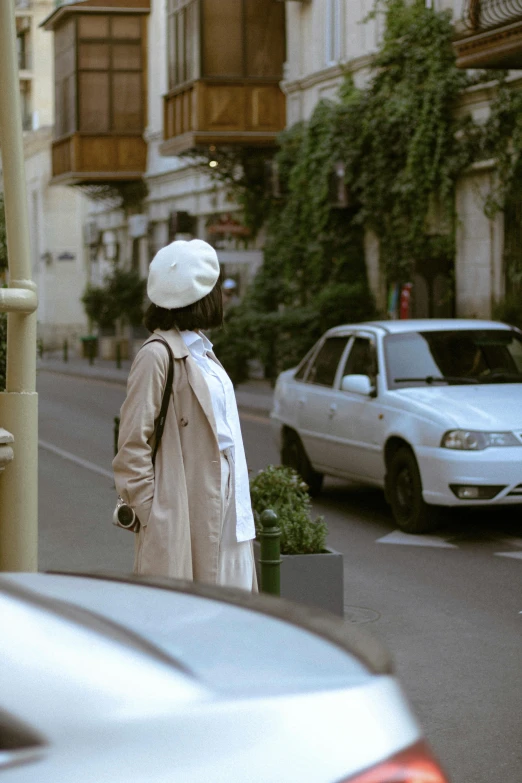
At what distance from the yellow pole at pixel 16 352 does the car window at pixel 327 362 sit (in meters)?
6.29

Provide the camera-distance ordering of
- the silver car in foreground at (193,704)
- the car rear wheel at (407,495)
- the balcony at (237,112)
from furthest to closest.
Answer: the balcony at (237,112) < the car rear wheel at (407,495) < the silver car in foreground at (193,704)

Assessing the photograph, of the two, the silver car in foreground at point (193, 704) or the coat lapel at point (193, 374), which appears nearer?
the silver car in foreground at point (193, 704)

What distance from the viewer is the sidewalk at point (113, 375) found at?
931 inches

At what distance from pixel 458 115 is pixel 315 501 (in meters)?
12.1

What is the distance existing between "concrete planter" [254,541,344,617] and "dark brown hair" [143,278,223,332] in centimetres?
269

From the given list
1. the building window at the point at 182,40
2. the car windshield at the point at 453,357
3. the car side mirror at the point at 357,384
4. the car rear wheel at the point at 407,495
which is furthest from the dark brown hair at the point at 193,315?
the building window at the point at 182,40

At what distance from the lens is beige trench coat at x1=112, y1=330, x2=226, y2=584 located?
4.50m

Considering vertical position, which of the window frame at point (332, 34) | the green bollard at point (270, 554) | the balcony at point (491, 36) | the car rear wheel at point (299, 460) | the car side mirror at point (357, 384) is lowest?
the car rear wheel at point (299, 460)

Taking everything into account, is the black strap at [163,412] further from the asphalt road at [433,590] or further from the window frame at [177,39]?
the window frame at [177,39]

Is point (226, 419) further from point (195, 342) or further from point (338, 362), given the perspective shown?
point (338, 362)

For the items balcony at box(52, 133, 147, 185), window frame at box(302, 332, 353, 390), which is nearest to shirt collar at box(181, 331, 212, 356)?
window frame at box(302, 332, 353, 390)

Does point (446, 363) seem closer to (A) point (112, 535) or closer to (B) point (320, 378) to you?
(B) point (320, 378)

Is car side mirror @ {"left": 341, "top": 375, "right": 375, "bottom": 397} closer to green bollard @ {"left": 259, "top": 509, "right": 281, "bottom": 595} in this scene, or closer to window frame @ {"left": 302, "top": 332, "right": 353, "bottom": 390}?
window frame @ {"left": 302, "top": 332, "right": 353, "bottom": 390}

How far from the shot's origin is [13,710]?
1.88 m
